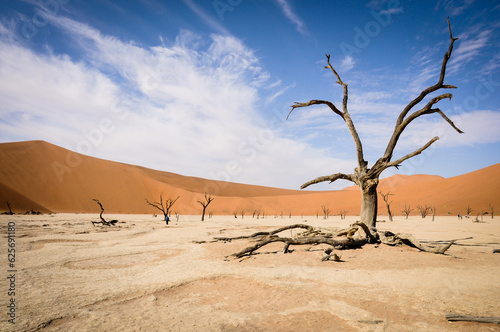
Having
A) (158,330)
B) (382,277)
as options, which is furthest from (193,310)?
(382,277)

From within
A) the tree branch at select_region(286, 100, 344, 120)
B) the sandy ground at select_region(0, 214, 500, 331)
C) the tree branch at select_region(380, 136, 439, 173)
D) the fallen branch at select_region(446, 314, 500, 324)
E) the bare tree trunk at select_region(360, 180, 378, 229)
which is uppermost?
the tree branch at select_region(286, 100, 344, 120)

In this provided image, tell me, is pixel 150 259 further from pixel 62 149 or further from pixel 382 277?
pixel 62 149

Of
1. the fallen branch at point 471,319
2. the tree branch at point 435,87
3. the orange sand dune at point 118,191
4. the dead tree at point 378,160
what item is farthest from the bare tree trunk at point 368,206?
the orange sand dune at point 118,191

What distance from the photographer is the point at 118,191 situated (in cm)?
6006

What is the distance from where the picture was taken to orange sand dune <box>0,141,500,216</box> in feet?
156

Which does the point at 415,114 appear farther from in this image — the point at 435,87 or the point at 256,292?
the point at 256,292

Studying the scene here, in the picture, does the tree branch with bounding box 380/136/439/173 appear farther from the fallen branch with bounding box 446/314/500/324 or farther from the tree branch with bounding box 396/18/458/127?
the fallen branch with bounding box 446/314/500/324

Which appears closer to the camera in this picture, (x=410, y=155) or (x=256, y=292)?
(x=256, y=292)

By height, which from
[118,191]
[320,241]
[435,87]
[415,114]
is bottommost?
[320,241]

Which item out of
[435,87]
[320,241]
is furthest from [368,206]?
[435,87]

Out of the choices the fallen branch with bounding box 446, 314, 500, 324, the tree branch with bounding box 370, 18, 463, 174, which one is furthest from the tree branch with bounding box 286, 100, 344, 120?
the fallen branch with bounding box 446, 314, 500, 324

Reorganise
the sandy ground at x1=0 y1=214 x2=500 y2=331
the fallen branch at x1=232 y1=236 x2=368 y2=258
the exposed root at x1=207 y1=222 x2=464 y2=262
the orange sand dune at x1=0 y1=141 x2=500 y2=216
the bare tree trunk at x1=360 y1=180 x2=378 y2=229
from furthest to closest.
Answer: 1. the orange sand dune at x1=0 y1=141 x2=500 y2=216
2. the bare tree trunk at x1=360 y1=180 x2=378 y2=229
3. the fallen branch at x1=232 y1=236 x2=368 y2=258
4. the exposed root at x1=207 y1=222 x2=464 y2=262
5. the sandy ground at x1=0 y1=214 x2=500 y2=331

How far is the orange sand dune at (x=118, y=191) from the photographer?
47531mm

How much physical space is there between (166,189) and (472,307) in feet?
234
